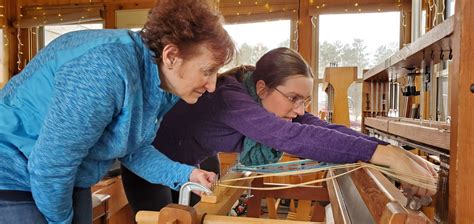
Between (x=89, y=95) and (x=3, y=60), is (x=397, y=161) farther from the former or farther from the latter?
(x=3, y=60)

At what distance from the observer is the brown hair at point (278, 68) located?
3.71ft

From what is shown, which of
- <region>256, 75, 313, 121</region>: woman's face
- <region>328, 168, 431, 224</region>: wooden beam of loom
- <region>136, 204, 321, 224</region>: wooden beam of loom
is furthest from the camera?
<region>256, 75, 313, 121</region>: woman's face

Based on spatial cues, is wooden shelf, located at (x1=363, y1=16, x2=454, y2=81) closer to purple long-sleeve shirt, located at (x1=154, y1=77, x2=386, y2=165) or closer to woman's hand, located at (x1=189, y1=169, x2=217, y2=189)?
purple long-sleeve shirt, located at (x1=154, y1=77, x2=386, y2=165)

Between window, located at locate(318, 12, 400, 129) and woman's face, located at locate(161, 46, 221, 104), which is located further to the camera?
window, located at locate(318, 12, 400, 129)

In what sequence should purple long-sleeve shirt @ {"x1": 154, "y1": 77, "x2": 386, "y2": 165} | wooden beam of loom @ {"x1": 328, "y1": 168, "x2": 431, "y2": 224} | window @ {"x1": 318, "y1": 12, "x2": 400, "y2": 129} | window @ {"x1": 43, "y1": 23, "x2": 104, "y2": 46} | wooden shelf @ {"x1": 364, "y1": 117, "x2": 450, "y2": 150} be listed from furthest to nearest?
1. window @ {"x1": 43, "y1": 23, "x2": 104, "y2": 46}
2. window @ {"x1": 318, "y1": 12, "x2": 400, "y2": 129}
3. purple long-sleeve shirt @ {"x1": 154, "y1": 77, "x2": 386, "y2": 165}
4. wooden shelf @ {"x1": 364, "y1": 117, "x2": 450, "y2": 150}
5. wooden beam of loom @ {"x1": 328, "y1": 168, "x2": 431, "y2": 224}

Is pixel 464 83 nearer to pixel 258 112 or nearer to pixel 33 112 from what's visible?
pixel 258 112

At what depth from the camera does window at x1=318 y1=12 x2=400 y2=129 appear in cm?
384

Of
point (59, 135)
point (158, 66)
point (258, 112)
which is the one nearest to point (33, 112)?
point (59, 135)

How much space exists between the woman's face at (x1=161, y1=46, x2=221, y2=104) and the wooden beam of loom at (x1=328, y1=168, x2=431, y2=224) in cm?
34

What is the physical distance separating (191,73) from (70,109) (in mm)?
232

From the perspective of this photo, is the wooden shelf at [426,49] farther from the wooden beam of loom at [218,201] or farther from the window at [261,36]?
the window at [261,36]

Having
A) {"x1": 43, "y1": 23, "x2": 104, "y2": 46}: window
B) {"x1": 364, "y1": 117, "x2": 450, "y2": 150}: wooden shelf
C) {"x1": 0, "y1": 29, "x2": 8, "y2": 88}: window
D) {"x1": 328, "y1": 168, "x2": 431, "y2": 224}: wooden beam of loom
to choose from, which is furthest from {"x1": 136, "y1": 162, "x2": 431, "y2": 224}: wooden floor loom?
{"x1": 0, "y1": 29, "x2": 8, "y2": 88}: window

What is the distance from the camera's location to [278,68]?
3.73ft

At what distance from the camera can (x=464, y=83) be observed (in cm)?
53
